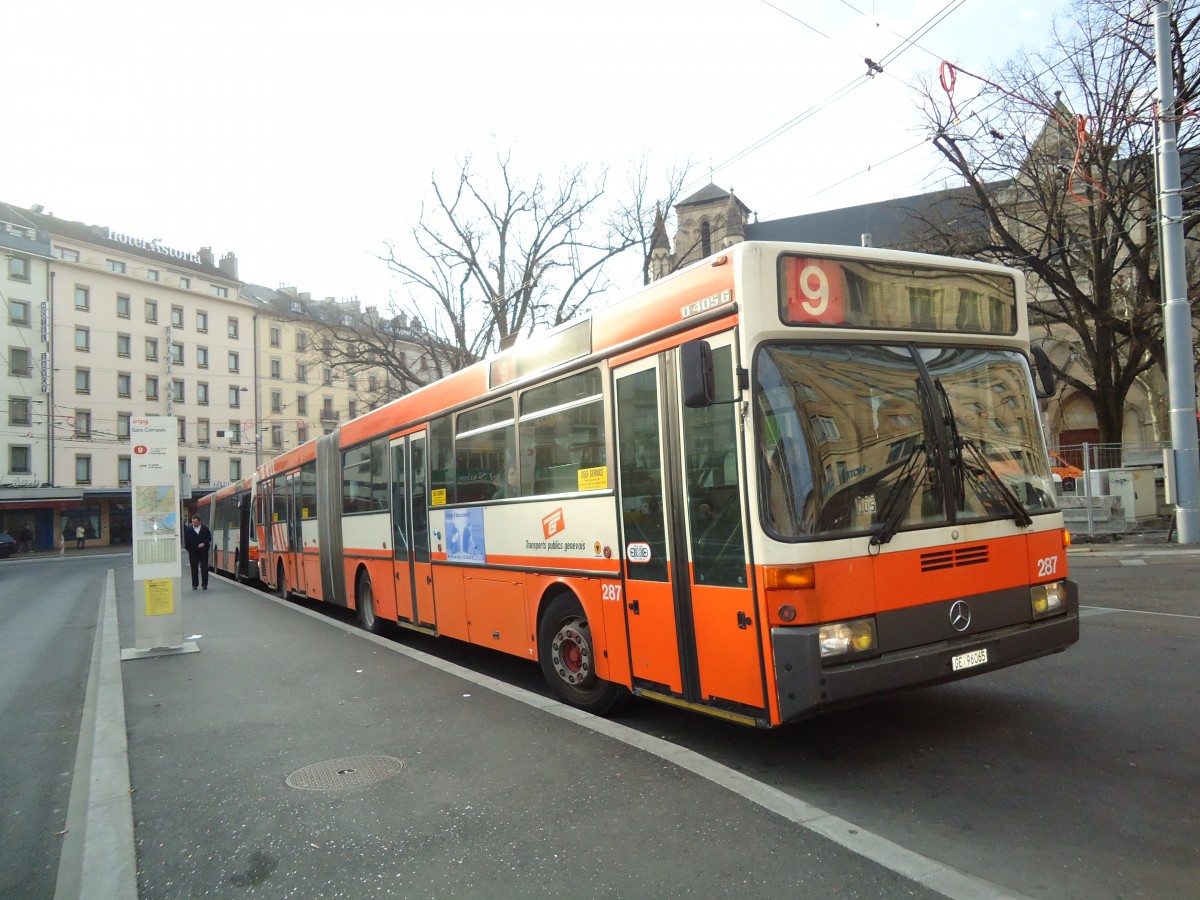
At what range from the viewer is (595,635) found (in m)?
6.55

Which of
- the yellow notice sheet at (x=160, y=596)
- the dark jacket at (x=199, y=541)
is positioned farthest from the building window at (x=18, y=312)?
the yellow notice sheet at (x=160, y=596)

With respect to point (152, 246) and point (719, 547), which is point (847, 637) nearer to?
point (719, 547)

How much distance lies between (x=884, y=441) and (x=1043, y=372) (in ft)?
5.44

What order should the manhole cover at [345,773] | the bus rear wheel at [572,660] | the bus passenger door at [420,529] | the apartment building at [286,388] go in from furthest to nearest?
the apartment building at [286,388] < the bus passenger door at [420,529] < the bus rear wheel at [572,660] < the manhole cover at [345,773]

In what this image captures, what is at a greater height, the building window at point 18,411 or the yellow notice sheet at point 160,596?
the building window at point 18,411

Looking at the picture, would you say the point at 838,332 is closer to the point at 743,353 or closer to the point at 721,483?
the point at 743,353

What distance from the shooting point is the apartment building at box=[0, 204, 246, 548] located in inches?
2249

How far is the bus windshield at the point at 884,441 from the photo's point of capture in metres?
4.90

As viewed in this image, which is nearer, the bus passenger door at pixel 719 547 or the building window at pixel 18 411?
the bus passenger door at pixel 719 547

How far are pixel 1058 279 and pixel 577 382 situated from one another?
77.1ft

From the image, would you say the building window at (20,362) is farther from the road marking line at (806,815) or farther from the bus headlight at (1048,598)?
the bus headlight at (1048,598)

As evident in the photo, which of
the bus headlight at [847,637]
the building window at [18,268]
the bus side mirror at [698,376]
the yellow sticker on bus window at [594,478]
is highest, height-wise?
the building window at [18,268]

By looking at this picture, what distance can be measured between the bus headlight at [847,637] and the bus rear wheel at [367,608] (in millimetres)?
8242

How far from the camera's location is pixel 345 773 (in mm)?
5480
